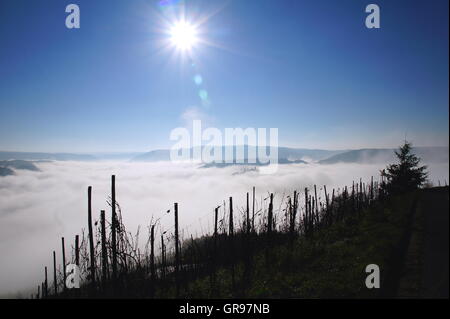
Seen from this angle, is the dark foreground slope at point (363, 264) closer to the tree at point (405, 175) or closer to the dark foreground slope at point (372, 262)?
the dark foreground slope at point (372, 262)

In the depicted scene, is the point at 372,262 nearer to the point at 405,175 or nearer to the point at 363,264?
the point at 363,264

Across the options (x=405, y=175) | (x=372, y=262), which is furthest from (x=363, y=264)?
(x=405, y=175)

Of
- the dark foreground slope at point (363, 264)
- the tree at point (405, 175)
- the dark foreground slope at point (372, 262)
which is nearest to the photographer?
the dark foreground slope at point (372, 262)

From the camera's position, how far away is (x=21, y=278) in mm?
193875

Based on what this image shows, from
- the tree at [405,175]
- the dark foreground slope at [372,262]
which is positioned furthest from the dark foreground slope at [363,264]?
the tree at [405,175]

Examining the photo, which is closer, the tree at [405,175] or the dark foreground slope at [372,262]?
the dark foreground slope at [372,262]

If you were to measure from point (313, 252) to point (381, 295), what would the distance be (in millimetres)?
7850

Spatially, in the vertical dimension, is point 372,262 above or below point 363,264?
above

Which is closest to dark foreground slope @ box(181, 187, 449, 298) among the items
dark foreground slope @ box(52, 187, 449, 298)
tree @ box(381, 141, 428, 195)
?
dark foreground slope @ box(52, 187, 449, 298)

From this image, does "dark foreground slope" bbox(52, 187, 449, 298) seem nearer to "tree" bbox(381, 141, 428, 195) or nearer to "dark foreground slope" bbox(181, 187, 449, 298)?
"dark foreground slope" bbox(181, 187, 449, 298)
